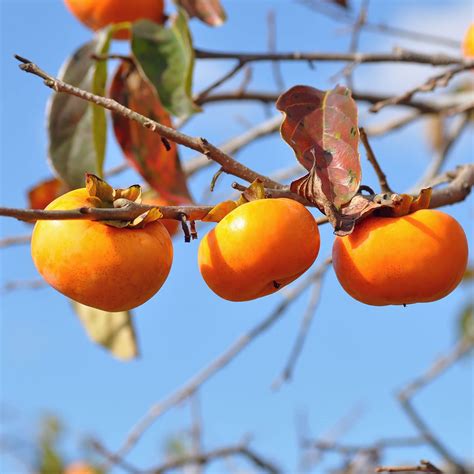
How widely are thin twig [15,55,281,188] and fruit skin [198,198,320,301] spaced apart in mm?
86

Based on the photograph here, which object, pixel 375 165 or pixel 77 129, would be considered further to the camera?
pixel 77 129

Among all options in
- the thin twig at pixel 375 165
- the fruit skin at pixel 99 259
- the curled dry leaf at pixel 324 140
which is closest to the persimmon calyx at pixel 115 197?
the fruit skin at pixel 99 259

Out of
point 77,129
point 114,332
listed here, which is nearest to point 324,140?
point 77,129

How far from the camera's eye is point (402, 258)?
965 millimetres

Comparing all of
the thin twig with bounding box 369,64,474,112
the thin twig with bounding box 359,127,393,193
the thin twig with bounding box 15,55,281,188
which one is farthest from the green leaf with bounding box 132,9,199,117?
the thin twig with bounding box 15,55,281,188

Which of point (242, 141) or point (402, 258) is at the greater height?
point (242, 141)

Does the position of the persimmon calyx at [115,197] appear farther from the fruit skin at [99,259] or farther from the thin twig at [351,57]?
the thin twig at [351,57]

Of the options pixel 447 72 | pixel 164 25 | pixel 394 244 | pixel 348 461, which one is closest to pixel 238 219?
pixel 394 244

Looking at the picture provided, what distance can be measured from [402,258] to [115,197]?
349 millimetres

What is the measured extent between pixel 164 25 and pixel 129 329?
81cm

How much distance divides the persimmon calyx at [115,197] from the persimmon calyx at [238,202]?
8 centimetres

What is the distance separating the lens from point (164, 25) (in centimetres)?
210

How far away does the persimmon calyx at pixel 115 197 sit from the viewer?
0.95m

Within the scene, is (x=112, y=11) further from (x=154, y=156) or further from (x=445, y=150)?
(x=445, y=150)
